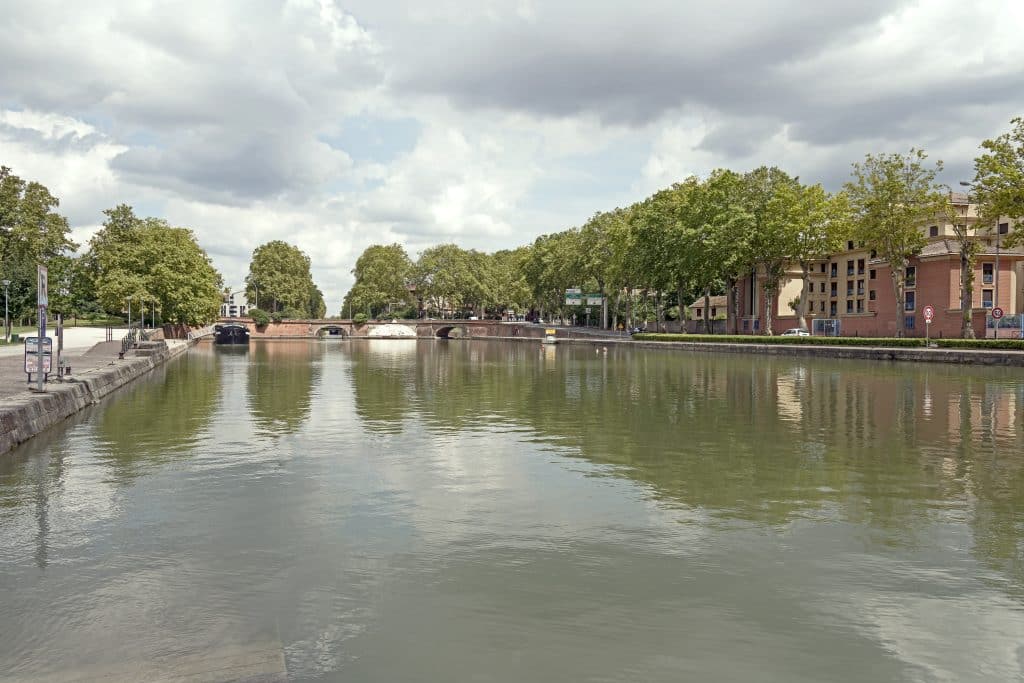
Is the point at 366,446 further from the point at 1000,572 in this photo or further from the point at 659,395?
the point at 659,395

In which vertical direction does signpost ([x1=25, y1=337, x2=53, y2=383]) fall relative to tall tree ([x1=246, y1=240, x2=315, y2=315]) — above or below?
below

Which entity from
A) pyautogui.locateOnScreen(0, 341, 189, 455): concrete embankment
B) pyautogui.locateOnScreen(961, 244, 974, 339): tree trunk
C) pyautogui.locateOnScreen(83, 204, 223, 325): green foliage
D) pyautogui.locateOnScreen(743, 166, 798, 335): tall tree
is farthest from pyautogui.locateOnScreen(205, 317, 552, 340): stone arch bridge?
pyautogui.locateOnScreen(0, 341, 189, 455): concrete embankment

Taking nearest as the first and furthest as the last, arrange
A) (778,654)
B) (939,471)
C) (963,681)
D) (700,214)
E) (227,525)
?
1. (963,681)
2. (778,654)
3. (227,525)
4. (939,471)
5. (700,214)

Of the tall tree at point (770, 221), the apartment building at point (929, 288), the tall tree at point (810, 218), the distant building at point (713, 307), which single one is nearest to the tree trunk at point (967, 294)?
the apartment building at point (929, 288)

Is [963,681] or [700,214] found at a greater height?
[700,214]

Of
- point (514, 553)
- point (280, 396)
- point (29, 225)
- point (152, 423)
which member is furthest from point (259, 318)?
point (514, 553)

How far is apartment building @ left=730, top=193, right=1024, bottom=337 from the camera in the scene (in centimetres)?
7752

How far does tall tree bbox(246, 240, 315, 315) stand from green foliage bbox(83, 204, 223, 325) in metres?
65.0

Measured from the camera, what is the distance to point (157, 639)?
25.5ft

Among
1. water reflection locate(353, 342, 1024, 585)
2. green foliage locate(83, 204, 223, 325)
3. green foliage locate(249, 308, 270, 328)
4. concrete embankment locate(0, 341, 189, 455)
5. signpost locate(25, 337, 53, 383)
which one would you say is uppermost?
green foliage locate(83, 204, 223, 325)

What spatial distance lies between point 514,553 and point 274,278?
175022 mm

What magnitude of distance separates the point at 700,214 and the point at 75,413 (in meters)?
74.8

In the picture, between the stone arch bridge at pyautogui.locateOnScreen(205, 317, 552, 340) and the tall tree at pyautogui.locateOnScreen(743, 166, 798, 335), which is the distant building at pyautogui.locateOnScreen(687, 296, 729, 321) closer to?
the stone arch bridge at pyautogui.locateOnScreen(205, 317, 552, 340)

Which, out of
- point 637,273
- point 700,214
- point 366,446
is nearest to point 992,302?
point 700,214
